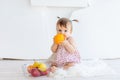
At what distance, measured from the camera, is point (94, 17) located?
6.44 ft

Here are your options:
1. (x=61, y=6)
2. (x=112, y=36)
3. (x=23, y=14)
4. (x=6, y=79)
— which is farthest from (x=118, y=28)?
(x=6, y=79)

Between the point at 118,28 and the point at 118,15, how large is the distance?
0.29ft

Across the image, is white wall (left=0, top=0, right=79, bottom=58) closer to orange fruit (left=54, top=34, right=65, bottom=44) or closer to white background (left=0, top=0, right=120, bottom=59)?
white background (left=0, top=0, right=120, bottom=59)

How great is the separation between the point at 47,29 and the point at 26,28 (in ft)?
0.45

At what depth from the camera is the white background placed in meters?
1.94

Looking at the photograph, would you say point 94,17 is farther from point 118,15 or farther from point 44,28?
point 44,28

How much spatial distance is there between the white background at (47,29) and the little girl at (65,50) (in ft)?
1.03

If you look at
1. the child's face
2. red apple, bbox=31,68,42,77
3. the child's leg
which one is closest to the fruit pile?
red apple, bbox=31,68,42,77

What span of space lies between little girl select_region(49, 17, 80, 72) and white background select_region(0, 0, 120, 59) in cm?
31

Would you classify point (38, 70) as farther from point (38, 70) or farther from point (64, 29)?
point (64, 29)

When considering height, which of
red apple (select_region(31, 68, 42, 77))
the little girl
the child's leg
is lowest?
red apple (select_region(31, 68, 42, 77))

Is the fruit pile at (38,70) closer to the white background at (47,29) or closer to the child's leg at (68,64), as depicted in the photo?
the child's leg at (68,64)

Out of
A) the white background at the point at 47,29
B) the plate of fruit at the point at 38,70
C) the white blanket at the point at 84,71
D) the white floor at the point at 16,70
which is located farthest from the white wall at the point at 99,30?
the plate of fruit at the point at 38,70

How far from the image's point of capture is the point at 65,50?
5.41ft
